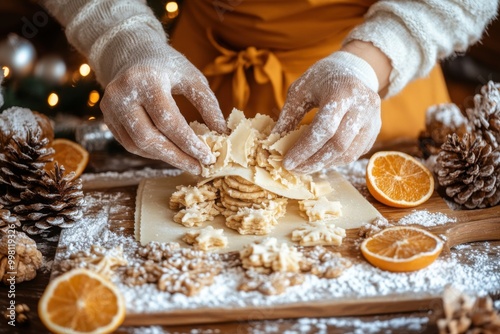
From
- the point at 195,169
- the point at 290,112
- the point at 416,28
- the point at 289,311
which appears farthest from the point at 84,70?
the point at 289,311

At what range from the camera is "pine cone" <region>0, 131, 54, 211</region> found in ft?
5.17

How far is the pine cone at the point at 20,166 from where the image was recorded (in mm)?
1576

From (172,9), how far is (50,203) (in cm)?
139

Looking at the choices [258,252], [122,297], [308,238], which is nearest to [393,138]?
[308,238]

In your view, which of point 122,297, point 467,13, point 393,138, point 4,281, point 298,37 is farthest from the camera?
point 393,138

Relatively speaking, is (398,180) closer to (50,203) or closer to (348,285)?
(348,285)

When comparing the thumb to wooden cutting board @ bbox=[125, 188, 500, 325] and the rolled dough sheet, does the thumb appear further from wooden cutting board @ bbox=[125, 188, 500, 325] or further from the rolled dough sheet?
wooden cutting board @ bbox=[125, 188, 500, 325]

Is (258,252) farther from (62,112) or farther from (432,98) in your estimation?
(62,112)

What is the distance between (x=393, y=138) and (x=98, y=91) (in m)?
1.42

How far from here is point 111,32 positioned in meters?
1.76

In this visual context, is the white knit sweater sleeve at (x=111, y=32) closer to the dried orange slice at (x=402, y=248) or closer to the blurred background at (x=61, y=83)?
the blurred background at (x=61, y=83)

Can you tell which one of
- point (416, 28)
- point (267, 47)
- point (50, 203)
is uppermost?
point (416, 28)

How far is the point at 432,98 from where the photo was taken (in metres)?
2.42

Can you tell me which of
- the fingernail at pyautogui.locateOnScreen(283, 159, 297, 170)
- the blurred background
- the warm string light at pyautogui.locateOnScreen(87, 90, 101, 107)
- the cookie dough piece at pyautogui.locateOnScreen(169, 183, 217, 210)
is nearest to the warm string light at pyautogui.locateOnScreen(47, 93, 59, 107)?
the blurred background
